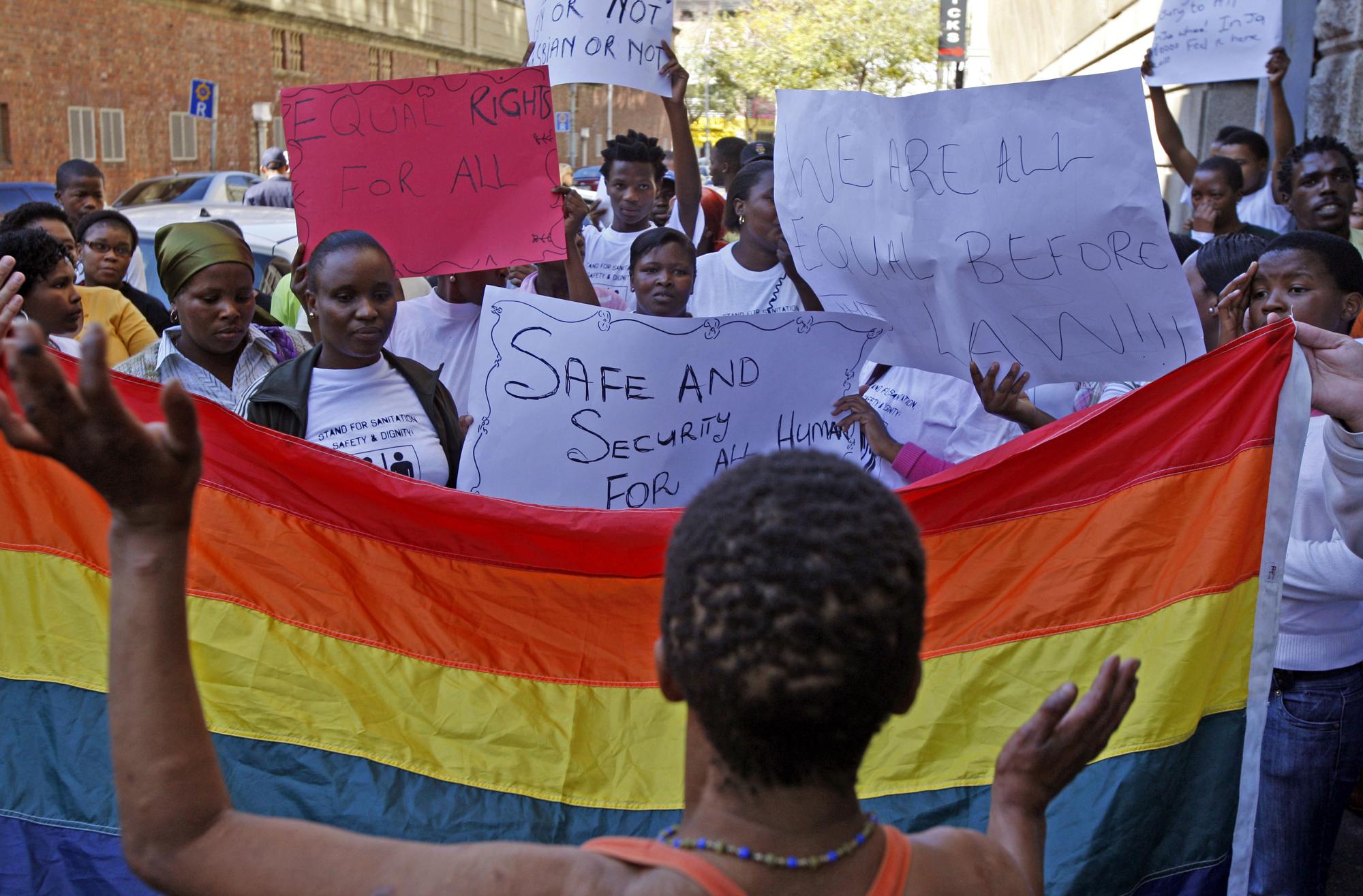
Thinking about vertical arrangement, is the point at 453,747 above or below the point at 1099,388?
below

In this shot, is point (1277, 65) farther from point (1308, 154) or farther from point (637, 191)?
point (637, 191)

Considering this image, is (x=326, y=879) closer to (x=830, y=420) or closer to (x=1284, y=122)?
(x=830, y=420)

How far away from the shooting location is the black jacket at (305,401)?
11.0 feet

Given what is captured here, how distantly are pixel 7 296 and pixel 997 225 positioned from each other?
2.34 meters

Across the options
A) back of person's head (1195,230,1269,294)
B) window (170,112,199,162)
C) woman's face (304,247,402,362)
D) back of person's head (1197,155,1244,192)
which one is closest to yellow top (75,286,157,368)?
woman's face (304,247,402,362)

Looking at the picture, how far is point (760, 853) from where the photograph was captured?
1269mm

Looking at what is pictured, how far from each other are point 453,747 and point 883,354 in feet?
5.86

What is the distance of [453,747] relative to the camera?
98.8 inches

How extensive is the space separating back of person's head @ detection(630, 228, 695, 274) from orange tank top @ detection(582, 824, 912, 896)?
337 centimetres

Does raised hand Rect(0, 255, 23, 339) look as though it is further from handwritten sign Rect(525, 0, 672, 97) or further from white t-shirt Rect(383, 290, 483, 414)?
handwritten sign Rect(525, 0, 672, 97)

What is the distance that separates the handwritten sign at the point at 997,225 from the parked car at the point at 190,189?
573 inches

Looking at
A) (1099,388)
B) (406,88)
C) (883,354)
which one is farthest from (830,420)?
(406,88)

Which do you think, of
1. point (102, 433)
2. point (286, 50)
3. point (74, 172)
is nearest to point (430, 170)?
point (102, 433)

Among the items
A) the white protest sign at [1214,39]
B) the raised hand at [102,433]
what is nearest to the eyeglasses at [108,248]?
the raised hand at [102,433]
